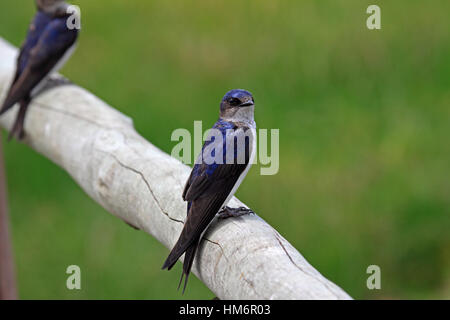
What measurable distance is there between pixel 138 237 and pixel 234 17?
9.00 feet

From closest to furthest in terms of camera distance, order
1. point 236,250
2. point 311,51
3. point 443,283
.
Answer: point 236,250 → point 443,283 → point 311,51

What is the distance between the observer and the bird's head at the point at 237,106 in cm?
285

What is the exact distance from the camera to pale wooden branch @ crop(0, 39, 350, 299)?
6.39ft

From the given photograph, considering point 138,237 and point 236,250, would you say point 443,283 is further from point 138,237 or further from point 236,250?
point 236,250

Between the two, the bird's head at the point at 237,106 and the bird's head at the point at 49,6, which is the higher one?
the bird's head at the point at 49,6

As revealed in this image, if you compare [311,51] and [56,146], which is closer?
[56,146]

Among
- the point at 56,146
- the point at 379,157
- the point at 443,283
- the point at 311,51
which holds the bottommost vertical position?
the point at 443,283
